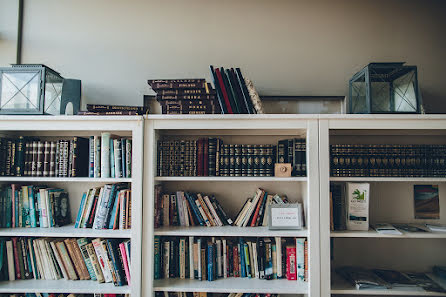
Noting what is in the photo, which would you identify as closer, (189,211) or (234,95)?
(234,95)

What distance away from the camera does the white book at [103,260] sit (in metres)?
1.72

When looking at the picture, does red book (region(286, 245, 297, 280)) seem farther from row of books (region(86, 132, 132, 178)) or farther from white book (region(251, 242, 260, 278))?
row of books (region(86, 132, 132, 178))

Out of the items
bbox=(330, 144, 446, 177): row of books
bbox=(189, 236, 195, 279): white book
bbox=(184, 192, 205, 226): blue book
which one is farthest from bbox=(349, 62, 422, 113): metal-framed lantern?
bbox=(189, 236, 195, 279): white book

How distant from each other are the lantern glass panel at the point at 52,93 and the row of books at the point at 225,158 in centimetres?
73

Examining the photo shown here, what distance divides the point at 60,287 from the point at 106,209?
1.65 ft

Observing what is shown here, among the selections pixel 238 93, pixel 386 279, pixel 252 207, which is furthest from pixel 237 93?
pixel 386 279

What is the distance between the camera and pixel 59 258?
1775 mm

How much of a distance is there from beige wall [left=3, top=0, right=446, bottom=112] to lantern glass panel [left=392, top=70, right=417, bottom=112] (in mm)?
332

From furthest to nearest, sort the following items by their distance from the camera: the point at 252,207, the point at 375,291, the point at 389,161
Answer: the point at 252,207, the point at 389,161, the point at 375,291

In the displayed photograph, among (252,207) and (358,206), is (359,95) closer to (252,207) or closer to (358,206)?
(358,206)

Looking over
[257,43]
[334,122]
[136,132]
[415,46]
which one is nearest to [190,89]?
[136,132]

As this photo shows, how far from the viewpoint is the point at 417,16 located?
6.51 ft

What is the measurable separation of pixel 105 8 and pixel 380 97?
6.36 ft

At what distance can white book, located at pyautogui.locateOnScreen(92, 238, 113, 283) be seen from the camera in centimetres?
172
